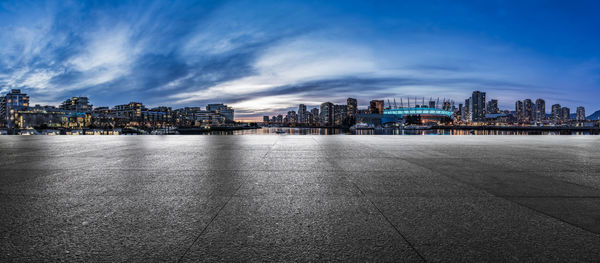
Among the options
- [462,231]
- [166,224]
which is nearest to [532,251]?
[462,231]

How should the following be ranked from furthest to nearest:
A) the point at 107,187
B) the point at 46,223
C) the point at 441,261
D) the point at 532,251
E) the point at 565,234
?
the point at 107,187
the point at 46,223
the point at 565,234
the point at 532,251
the point at 441,261

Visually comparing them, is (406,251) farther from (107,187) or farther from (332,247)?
(107,187)

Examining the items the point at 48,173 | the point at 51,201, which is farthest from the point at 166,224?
the point at 48,173

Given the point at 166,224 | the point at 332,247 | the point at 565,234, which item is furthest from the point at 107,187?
the point at 565,234

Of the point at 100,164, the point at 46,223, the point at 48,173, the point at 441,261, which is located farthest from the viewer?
the point at 100,164

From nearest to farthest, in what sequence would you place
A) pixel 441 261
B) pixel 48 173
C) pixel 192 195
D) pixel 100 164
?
pixel 441 261, pixel 192 195, pixel 48 173, pixel 100 164

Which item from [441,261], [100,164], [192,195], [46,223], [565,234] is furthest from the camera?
[100,164]

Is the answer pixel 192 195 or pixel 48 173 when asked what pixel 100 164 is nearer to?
pixel 48 173

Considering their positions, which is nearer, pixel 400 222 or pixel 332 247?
pixel 332 247

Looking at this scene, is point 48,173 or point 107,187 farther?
point 48,173

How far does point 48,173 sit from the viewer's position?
26.6ft

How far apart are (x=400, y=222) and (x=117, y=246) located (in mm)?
3752

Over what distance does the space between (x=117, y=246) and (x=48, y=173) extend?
6.86 m

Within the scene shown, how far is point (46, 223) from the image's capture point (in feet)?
13.5
